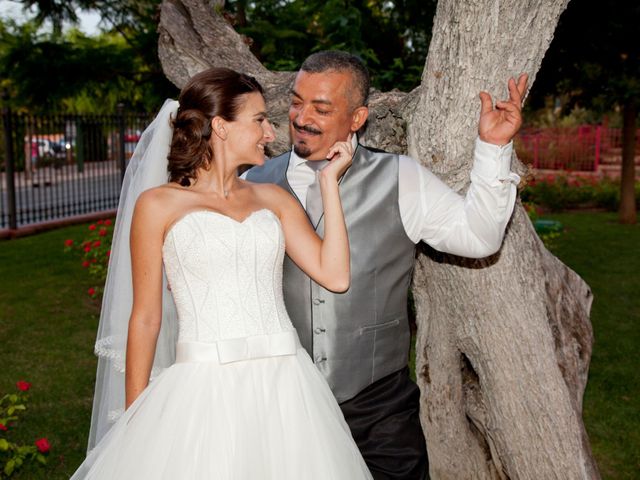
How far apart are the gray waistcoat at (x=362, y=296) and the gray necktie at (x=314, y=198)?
0.14ft

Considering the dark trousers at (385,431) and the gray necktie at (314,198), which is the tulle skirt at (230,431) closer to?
the dark trousers at (385,431)

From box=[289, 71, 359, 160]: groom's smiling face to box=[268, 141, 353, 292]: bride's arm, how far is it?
0.52 ft

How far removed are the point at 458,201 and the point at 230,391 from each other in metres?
1.21

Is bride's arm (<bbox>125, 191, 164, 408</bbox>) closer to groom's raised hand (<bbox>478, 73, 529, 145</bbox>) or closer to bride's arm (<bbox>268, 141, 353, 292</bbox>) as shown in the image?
bride's arm (<bbox>268, 141, 353, 292</bbox>)

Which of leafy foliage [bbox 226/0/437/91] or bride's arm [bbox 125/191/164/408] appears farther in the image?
leafy foliage [bbox 226/0/437/91]

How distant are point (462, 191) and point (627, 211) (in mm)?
12985

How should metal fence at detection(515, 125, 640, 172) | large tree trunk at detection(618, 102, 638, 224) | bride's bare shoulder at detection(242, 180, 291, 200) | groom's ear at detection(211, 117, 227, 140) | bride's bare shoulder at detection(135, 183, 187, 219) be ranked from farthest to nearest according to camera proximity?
1. metal fence at detection(515, 125, 640, 172)
2. large tree trunk at detection(618, 102, 638, 224)
3. bride's bare shoulder at detection(242, 180, 291, 200)
4. groom's ear at detection(211, 117, 227, 140)
5. bride's bare shoulder at detection(135, 183, 187, 219)

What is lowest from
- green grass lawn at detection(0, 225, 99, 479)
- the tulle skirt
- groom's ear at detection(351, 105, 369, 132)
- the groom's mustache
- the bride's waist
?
green grass lawn at detection(0, 225, 99, 479)

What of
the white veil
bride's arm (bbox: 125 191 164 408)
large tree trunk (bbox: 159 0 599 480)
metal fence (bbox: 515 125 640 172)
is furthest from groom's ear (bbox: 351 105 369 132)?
metal fence (bbox: 515 125 640 172)

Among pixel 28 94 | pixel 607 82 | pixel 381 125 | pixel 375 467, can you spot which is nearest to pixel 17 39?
pixel 28 94

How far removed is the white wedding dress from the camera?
2689 mm

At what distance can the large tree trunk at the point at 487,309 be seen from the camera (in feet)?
11.0

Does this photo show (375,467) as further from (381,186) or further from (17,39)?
(17,39)

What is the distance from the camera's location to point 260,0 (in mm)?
9320
